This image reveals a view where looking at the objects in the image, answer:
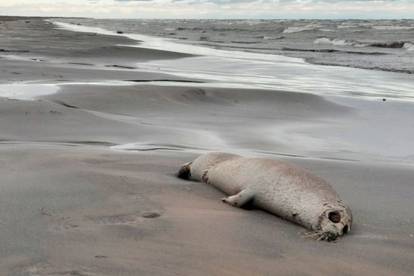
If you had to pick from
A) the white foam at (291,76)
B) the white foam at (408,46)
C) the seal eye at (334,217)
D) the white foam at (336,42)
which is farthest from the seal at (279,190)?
the white foam at (336,42)

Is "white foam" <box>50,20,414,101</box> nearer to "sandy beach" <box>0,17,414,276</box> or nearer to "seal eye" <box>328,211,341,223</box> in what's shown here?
"sandy beach" <box>0,17,414,276</box>

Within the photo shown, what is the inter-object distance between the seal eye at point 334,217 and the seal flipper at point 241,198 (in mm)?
765

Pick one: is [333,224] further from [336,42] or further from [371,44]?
[336,42]

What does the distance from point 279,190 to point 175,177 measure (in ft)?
4.08

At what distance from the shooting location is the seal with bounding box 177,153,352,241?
155 inches

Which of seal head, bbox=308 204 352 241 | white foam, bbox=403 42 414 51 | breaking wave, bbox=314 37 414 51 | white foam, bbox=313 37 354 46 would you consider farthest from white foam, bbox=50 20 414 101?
white foam, bbox=313 37 354 46

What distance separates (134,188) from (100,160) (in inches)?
42.5

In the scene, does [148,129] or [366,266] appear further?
[148,129]

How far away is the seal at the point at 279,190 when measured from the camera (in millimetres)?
3945

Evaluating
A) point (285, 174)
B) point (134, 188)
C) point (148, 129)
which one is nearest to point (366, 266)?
point (285, 174)

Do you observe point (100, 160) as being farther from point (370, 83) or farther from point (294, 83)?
point (370, 83)

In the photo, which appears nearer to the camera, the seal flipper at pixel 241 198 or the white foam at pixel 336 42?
the seal flipper at pixel 241 198

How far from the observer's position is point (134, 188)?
15.4ft

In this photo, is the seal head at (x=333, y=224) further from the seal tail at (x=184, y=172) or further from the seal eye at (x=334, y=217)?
A: the seal tail at (x=184, y=172)
